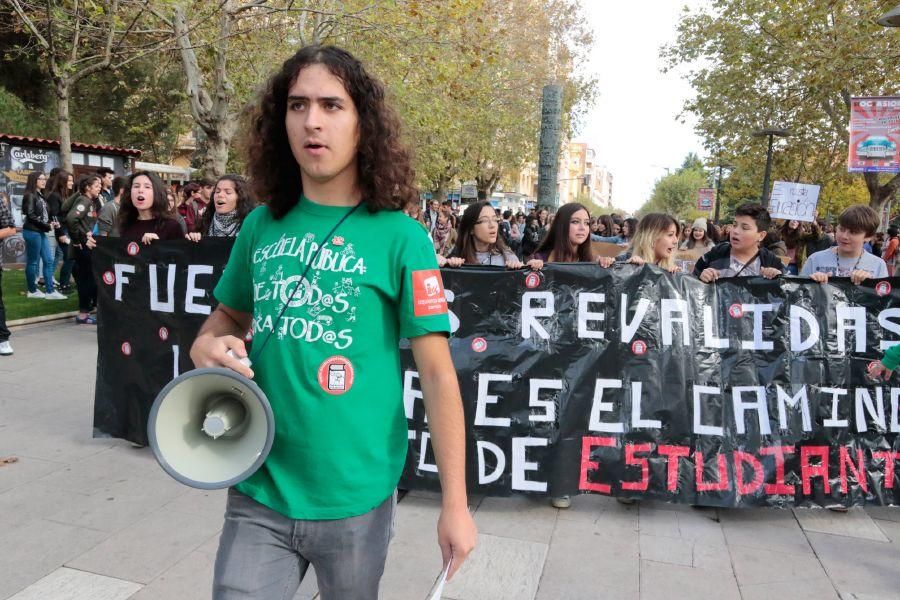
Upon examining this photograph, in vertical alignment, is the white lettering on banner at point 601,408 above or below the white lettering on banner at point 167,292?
below

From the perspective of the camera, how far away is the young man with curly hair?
Answer: 154 cm

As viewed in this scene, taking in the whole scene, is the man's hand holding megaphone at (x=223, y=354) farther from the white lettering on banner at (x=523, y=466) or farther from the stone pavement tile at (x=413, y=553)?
the white lettering on banner at (x=523, y=466)

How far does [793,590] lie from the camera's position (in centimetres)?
319

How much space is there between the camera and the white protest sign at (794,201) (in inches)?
467

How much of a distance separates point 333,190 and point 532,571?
91.1 inches

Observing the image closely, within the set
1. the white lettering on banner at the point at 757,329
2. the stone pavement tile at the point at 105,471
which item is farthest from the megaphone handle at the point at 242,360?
the white lettering on banner at the point at 757,329

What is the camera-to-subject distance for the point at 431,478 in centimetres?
402

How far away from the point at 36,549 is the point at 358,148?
2828 millimetres

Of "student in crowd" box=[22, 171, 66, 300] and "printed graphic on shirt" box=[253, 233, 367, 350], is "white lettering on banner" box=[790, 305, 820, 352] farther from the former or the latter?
"student in crowd" box=[22, 171, 66, 300]

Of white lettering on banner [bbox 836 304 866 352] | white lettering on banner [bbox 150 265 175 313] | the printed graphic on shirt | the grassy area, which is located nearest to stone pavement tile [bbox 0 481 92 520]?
white lettering on banner [bbox 150 265 175 313]

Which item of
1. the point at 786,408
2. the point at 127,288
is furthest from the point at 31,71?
the point at 786,408

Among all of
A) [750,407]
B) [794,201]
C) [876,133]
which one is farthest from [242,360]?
[794,201]

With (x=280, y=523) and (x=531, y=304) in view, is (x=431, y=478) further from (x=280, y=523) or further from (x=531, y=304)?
(x=280, y=523)

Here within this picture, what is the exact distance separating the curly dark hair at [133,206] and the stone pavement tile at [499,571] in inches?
143
